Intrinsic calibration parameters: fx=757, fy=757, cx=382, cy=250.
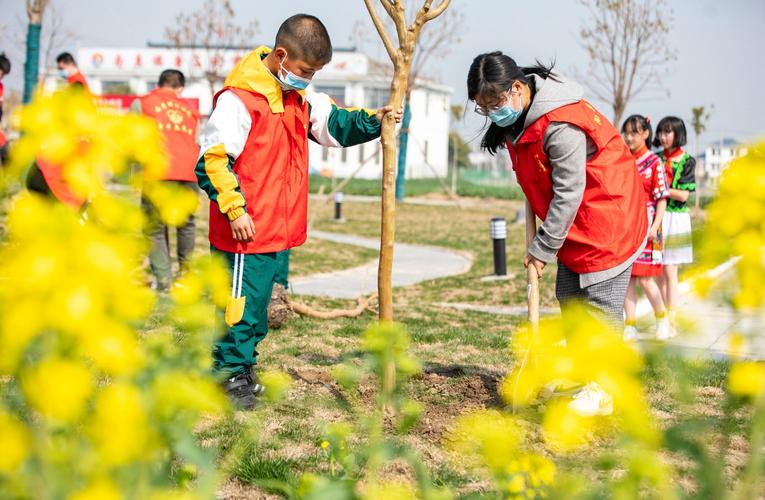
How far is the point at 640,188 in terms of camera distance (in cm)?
362

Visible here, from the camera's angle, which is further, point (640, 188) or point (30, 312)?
point (640, 188)

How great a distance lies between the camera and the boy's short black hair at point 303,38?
338cm

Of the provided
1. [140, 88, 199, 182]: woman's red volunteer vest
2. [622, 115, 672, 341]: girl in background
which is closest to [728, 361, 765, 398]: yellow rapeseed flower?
[622, 115, 672, 341]: girl in background

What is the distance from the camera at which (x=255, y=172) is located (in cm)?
340

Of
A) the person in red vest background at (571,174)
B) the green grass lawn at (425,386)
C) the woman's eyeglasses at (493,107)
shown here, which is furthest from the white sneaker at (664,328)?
the woman's eyeglasses at (493,107)

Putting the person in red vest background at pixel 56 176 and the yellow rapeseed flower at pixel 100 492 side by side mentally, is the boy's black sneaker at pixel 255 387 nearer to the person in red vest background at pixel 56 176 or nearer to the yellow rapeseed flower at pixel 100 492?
the person in red vest background at pixel 56 176

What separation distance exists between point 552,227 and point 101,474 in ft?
8.59

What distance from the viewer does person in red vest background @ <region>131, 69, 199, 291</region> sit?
21.5 feet

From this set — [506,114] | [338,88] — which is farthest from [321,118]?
[338,88]

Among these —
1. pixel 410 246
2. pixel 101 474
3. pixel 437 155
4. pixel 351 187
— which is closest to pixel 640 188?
pixel 101 474

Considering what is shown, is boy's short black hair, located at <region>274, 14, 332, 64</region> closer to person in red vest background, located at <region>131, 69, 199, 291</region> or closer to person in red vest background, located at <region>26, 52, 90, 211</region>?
person in red vest background, located at <region>26, 52, 90, 211</region>

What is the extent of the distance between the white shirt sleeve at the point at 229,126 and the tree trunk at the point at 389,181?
0.63m

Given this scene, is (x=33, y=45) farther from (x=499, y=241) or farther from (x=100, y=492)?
(x=100, y=492)

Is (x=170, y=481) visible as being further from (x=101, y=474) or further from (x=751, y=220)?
(x=751, y=220)
